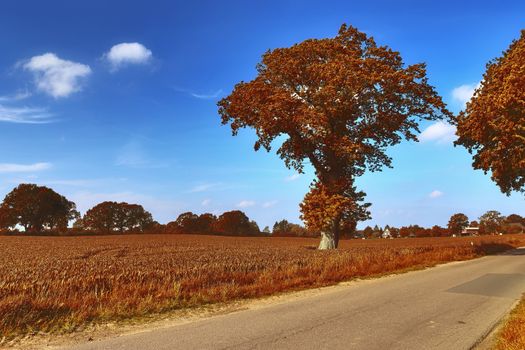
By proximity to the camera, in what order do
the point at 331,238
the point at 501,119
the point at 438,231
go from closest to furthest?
the point at 501,119 < the point at 331,238 < the point at 438,231

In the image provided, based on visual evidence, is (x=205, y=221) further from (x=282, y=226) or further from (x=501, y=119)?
(x=501, y=119)

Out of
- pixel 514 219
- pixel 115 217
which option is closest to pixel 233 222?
pixel 115 217

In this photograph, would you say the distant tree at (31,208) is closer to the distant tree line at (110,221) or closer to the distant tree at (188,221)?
the distant tree line at (110,221)

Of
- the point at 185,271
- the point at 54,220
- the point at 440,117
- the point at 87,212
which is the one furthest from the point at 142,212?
the point at 185,271

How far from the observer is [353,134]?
94.1 ft

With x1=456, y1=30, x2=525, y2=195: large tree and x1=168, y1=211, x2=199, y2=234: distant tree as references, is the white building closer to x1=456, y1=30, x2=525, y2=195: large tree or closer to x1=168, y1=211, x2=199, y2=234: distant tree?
x1=168, y1=211, x2=199, y2=234: distant tree

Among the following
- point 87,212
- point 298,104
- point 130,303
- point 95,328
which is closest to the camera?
point 95,328

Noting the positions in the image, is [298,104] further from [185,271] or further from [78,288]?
[78,288]

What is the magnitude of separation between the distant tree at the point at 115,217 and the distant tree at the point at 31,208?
43.7 feet

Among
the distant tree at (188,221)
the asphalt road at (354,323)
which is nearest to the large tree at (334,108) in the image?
the asphalt road at (354,323)

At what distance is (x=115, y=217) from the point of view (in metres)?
110

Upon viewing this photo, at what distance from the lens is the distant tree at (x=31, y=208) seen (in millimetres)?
90562

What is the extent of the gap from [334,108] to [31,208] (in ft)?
288

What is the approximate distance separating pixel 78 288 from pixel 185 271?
358cm
